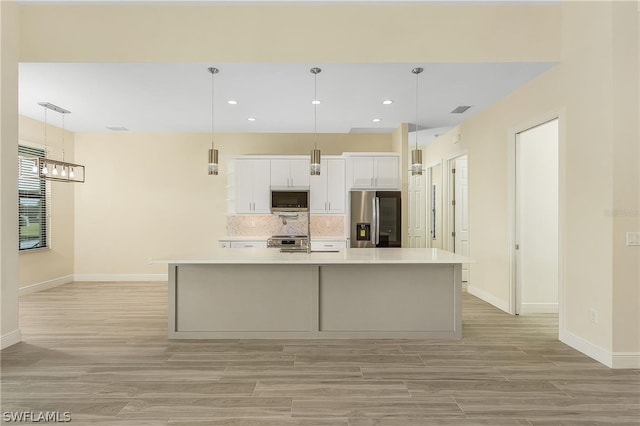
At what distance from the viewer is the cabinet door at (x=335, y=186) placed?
6961 mm

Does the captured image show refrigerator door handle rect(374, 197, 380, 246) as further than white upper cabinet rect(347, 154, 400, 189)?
No

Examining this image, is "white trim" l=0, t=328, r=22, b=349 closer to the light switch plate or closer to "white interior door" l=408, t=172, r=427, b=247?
the light switch plate

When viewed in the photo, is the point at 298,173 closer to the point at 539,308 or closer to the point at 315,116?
the point at 315,116

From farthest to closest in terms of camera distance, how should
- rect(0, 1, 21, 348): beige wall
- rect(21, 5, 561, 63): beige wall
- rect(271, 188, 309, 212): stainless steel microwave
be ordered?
rect(271, 188, 309, 212): stainless steel microwave < rect(21, 5, 561, 63): beige wall < rect(0, 1, 21, 348): beige wall

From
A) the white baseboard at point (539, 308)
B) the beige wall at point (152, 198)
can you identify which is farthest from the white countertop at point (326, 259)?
the beige wall at point (152, 198)

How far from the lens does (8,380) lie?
3.04 m

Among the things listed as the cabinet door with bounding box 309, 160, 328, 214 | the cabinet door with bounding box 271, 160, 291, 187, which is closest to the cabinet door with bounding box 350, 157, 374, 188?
the cabinet door with bounding box 309, 160, 328, 214

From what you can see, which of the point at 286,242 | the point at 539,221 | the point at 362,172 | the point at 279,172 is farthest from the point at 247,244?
the point at 539,221

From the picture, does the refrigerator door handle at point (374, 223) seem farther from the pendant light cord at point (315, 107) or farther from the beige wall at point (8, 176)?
the beige wall at point (8, 176)

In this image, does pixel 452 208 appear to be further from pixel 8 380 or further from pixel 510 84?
pixel 8 380

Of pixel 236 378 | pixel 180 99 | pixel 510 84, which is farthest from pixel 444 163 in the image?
pixel 236 378

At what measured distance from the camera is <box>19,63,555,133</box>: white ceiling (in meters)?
4.14

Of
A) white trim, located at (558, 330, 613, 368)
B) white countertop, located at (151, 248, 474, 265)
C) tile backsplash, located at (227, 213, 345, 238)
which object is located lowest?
white trim, located at (558, 330, 613, 368)

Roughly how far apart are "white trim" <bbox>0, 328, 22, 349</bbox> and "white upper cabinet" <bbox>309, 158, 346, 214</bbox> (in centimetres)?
437
